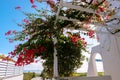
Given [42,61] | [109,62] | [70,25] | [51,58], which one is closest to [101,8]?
[70,25]

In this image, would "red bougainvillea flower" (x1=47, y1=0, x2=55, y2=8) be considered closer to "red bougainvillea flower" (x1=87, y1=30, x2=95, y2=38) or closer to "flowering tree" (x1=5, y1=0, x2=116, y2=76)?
"flowering tree" (x1=5, y1=0, x2=116, y2=76)

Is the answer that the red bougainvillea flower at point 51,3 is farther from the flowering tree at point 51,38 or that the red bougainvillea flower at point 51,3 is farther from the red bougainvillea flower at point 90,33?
the red bougainvillea flower at point 90,33

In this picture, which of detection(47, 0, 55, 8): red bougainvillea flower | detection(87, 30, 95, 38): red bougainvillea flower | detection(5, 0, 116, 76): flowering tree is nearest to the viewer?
detection(5, 0, 116, 76): flowering tree

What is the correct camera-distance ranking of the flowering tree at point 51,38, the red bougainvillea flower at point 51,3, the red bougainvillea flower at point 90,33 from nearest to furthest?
the flowering tree at point 51,38, the red bougainvillea flower at point 51,3, the red bougainvillea flower at point 90,33

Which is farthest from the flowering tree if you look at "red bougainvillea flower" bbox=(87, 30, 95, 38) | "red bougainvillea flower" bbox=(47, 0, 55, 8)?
"red bougainvillea flower" bbox=(87, 30, 95, 38)

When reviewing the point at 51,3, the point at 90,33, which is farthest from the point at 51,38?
the point at 90,33

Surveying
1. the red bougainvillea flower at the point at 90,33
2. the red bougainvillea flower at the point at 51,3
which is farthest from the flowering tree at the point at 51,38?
the red bougainvillea flower at the point at 90,33

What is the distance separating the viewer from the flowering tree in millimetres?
3301

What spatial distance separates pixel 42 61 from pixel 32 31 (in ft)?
2.65

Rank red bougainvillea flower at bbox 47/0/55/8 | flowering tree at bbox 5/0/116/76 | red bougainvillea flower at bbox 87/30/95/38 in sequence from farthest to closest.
→ red bougainvillea flower at bbox 87/30/95/38
red bougainvillea flower at bbox 47/0/55/8
flowering tree at bbox 5/0/116/76

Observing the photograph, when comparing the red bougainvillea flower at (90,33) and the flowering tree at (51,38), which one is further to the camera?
the red bougainvillea flower at (90,33)

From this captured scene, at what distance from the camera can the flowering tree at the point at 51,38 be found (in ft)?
10.8

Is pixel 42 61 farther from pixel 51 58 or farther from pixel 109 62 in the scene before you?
pixel 109 62

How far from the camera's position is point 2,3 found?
19.3 ft
